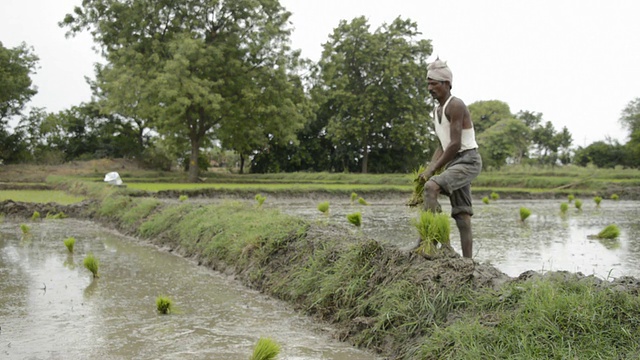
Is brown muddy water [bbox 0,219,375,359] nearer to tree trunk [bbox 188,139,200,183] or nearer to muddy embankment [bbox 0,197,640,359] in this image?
muddy embankment [bbox 0,197,640,359]

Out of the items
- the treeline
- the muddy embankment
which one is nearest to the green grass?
the treeline

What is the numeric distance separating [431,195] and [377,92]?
1279 inches

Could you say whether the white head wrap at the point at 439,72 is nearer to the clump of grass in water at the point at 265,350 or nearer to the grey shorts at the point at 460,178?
the grey shorts at the point at 460,178

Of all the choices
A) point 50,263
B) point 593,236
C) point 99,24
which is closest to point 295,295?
point 50,263

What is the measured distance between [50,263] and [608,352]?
6670 millimetres

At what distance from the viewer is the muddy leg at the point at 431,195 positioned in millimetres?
4625

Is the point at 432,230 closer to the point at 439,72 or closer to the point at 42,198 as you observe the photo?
the point at 439,72

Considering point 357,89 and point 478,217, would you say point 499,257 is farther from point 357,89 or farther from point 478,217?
point 357,89

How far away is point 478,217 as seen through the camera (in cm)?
1349

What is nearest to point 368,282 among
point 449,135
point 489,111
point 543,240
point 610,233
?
point 449,135

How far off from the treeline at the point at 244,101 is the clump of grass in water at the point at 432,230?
1930 centimetres

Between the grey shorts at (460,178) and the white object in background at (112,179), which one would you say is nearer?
the grey shorts at (460,178)

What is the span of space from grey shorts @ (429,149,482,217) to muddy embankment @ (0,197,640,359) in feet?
2.11

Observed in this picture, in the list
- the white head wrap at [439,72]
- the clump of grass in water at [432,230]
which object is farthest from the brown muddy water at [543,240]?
the white head wrap at [439,72]
